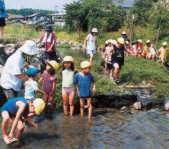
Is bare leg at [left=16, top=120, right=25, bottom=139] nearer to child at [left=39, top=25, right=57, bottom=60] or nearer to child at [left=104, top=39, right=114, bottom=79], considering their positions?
child at [left=39, top=25, right=57, bottom=60]

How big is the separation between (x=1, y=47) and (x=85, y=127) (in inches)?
Answer: 159

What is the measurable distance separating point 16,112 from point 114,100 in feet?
17.6

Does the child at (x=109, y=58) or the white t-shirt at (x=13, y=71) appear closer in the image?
the white t-shirt at (x=13, y=71)

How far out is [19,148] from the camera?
9.91 m

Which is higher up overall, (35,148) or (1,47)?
(1,47)

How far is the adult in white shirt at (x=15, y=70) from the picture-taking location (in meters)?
10.2

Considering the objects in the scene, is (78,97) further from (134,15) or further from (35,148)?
(134,15)

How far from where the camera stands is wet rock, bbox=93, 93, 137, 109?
1452 cm

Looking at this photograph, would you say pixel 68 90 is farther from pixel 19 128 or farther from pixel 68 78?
pixel 19 128

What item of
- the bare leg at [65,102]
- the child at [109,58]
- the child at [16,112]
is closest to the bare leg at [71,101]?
the bare leg at [65,102]

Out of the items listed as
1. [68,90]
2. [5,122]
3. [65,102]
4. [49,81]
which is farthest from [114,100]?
[5,122]

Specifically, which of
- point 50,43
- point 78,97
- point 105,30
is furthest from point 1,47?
point 105,30

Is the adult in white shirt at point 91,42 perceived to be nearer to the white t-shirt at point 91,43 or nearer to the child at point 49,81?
the white t-shirt at point 91,43

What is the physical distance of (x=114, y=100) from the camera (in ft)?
48.4
